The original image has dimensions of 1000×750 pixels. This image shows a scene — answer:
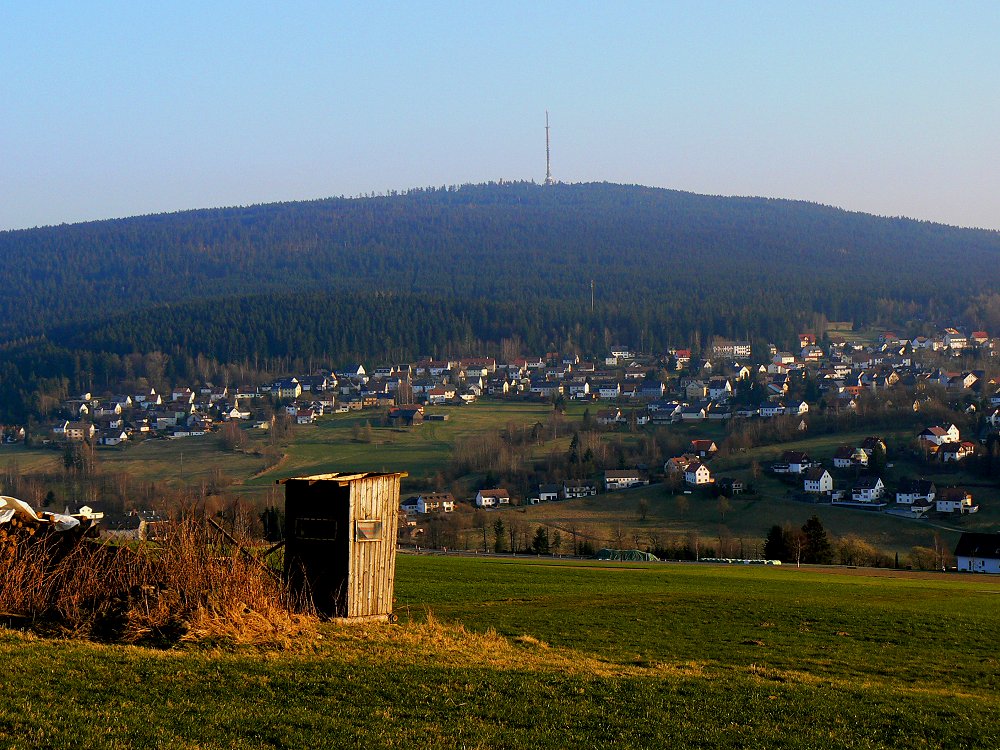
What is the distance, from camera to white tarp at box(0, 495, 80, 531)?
1556 centimetres

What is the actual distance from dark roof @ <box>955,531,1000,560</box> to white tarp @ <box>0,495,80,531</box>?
42776 millimetres

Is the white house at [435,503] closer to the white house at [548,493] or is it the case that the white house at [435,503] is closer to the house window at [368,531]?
the white house at [548,493]

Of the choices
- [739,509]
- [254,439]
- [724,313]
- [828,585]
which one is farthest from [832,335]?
[828,585]

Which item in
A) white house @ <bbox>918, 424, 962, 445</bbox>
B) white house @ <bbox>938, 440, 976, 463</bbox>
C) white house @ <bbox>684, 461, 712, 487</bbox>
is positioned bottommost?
white house @ <bbox>684, 461, 712, 487</bbox>

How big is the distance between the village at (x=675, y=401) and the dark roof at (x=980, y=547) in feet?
44.5

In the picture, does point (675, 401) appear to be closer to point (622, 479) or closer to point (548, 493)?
point (622, 479)

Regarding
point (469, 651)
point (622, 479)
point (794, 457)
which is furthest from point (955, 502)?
point (469, 651)

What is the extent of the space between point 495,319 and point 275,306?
30499mm

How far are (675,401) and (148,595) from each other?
105571mm

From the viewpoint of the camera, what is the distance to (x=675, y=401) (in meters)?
118

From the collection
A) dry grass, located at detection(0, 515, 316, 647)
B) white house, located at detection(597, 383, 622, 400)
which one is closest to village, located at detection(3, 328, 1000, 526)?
white house, located at detection(597, 383, 622, 400)

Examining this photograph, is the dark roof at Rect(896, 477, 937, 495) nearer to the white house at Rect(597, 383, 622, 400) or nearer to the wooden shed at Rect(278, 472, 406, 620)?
the white house at Rect(597, 383, 622, 400)

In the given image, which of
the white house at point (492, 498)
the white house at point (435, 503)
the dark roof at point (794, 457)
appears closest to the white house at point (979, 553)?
the dark roof at point (794, 457)

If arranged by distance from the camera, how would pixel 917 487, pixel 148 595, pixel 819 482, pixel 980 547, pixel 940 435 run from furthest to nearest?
pixel 940 435 < pixel 819 482 < pixel 917 487 < pixel 980 547 < pixel 148 595
